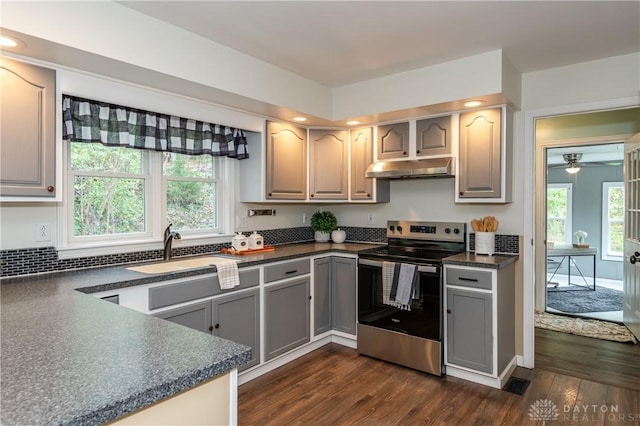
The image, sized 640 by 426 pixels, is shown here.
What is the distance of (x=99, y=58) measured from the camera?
2.12 meters

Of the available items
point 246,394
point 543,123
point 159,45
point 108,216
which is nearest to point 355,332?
point 246,394

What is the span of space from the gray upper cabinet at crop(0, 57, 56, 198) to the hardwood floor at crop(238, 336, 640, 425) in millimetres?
1816

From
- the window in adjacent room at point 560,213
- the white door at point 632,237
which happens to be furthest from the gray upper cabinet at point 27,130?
the window in adjacent room at point 560,213

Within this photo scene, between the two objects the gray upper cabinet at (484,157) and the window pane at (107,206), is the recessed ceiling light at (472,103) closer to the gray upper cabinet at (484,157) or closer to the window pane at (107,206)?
the gray upper cabinet at (484,157)

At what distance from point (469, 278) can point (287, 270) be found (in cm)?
143

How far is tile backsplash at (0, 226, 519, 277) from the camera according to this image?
223 cm

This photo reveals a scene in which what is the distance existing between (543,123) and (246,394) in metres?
4.24

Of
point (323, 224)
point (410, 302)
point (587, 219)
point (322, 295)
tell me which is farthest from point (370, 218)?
point (587, 219)

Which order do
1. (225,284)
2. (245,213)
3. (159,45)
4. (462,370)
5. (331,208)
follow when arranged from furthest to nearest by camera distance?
(331,208) < (245,213) < (462,370) < (225,284) < (159,45)

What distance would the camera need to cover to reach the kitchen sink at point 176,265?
8.32 feet

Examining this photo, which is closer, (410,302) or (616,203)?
(410,302)

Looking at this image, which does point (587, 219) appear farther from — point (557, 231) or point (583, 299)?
point (583, 299)

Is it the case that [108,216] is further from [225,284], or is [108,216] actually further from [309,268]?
[309,268]

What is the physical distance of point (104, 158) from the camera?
2721 mm
